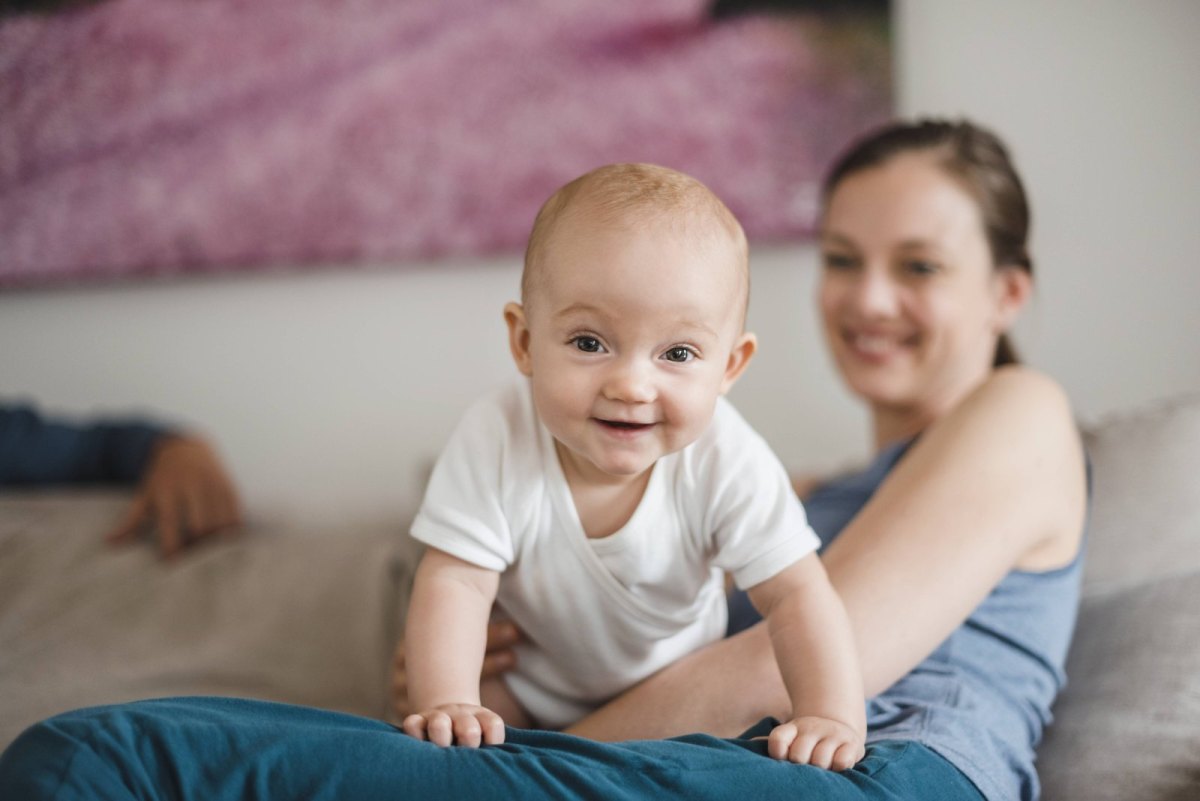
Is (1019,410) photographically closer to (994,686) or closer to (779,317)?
(994,686)

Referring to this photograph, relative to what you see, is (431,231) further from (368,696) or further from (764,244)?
(368,696)

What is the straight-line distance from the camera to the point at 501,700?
1095 millimetres

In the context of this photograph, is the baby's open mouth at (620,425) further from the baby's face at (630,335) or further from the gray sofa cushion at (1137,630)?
the gray sofa cushion at (1137,630)

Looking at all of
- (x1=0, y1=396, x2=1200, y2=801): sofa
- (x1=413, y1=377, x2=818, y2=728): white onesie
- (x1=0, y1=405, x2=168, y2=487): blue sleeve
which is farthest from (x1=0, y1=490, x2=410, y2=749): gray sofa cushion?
(x1=413, y1=377, x2=818, y2=728): white onesie

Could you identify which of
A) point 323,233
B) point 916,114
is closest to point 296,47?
point 323,233

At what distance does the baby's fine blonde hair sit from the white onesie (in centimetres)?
17

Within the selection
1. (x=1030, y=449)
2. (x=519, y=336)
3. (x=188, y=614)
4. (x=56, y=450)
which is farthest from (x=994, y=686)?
(x=56, y=450)

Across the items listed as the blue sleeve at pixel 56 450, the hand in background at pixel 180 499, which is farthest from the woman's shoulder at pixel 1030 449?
the blue sleeve at pixel 56 450

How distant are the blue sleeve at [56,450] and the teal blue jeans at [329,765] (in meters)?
1.55

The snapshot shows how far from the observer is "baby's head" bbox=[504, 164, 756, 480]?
2.71 feet

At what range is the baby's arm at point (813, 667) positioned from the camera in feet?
2.72

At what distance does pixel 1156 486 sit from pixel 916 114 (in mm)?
1048

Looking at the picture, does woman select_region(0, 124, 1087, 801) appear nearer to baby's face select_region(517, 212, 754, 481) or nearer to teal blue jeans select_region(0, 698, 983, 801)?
teal blue jeans select_region(0, 698, 983, 801)

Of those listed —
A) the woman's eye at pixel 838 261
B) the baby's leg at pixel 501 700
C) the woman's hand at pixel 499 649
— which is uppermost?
the woman's eye at pixel 838 261
